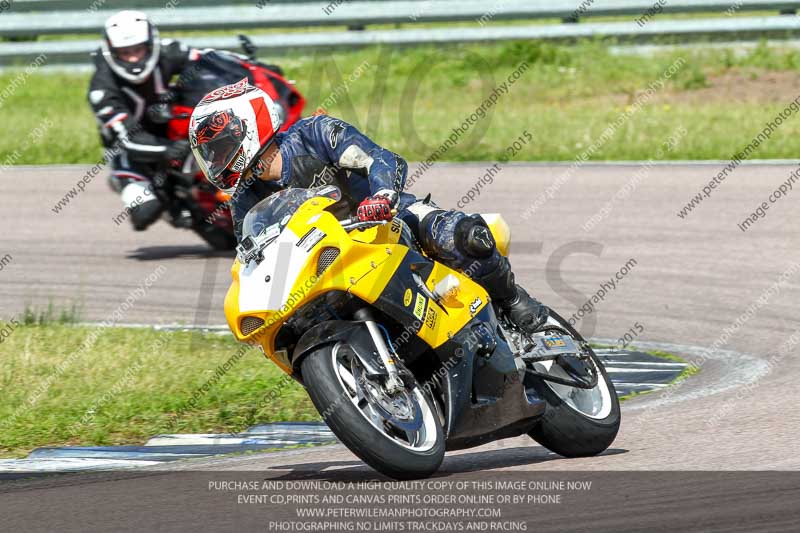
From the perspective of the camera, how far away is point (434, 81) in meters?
19.5

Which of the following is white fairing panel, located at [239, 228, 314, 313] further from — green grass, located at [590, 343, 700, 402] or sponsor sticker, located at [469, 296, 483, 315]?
green grass, located at [590, 343, 700, 402]

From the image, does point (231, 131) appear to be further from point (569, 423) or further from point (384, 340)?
point (569, 423)

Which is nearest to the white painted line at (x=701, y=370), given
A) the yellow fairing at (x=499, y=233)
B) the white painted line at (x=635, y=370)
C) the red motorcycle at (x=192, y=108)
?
the white painted line at (x=635, y=370)

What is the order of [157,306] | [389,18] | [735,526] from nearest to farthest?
[735,526], [157,306], [389,18]

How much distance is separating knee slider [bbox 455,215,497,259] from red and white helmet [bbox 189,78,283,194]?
91cm

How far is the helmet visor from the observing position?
5.82 m

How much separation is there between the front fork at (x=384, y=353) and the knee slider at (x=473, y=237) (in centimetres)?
67

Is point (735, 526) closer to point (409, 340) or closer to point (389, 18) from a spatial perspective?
point (409, 340)

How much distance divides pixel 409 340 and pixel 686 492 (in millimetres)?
1297

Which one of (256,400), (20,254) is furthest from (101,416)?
(20,254)

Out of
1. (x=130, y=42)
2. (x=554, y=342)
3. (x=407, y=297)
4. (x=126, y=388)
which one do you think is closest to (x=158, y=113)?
(x=130, y=42)

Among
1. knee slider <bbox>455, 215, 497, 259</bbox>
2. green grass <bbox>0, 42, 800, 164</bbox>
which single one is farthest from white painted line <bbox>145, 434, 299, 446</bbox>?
green grass <bbox>0, 42, 800, 164</bbox>

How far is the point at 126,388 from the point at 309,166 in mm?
2767

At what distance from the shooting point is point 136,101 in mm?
12484
